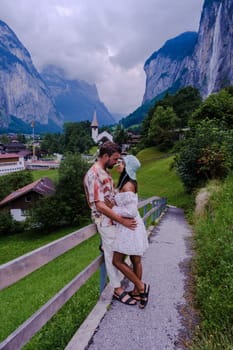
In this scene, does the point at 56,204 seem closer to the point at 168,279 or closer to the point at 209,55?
the point at 168,279

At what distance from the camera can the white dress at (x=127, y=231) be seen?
2.86 m

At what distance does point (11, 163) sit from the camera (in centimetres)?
6100

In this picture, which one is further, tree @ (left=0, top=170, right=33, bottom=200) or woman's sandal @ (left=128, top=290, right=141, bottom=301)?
tree @ (left=0, top=170, right=33, bottom=200)

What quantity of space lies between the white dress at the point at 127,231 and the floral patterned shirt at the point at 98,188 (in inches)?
4.8

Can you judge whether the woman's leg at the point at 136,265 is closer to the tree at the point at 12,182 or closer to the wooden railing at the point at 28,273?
the wooden railing at the point at 28,273

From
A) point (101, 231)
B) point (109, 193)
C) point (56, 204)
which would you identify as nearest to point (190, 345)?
point (101, 231)

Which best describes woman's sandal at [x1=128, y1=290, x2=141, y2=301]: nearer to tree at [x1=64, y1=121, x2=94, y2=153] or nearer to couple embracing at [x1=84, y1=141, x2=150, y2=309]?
couple embracing at [x1=84, y1=141, x2=150, y2=309]

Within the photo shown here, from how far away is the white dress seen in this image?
2.86 metres

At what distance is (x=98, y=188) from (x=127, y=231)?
574 millimetres

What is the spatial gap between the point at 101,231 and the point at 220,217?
11.2ft

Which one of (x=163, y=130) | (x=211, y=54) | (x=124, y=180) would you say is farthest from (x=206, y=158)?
(x=211, y=54)

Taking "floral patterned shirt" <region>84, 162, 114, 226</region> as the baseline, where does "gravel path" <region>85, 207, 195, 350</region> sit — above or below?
below

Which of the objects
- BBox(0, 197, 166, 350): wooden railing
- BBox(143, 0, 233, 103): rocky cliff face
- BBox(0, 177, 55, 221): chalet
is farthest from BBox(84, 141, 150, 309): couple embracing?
BBox(143, 0, 233, 103): rocky cliff face

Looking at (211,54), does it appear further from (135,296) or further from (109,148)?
(135,296)
